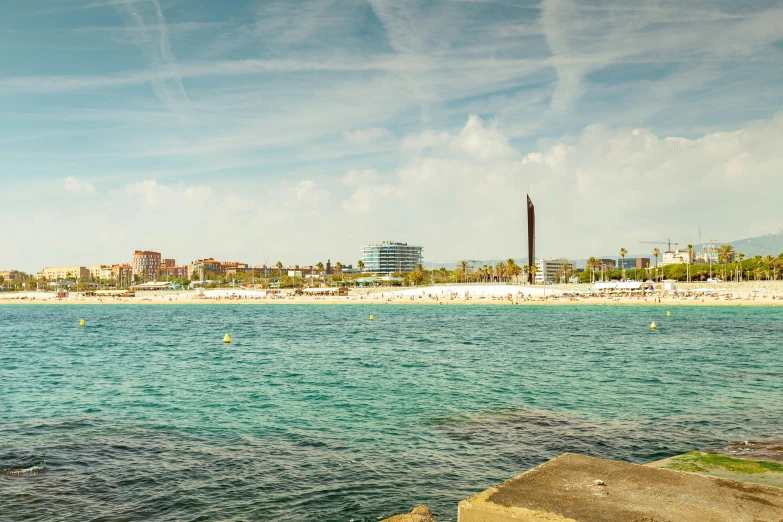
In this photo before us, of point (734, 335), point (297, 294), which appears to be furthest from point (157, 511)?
point (297, 294)

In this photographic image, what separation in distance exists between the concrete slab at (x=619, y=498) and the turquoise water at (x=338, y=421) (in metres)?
4.57

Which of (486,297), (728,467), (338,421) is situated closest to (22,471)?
(338,421)

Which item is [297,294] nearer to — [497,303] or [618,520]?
[497,303]

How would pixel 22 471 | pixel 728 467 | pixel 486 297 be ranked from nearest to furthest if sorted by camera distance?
pixel 728 467 < pixel 22 471 < pixel 486 297

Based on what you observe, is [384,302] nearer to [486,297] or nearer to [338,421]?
[486,297]

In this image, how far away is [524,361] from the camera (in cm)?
3425

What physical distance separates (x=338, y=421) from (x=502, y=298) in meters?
119

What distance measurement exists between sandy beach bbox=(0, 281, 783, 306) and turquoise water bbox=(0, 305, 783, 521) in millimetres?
79695

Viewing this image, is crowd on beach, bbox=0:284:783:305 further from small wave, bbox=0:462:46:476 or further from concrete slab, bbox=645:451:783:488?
small wave, bbox=0:462:46:476

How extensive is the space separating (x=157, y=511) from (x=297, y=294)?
158 meters

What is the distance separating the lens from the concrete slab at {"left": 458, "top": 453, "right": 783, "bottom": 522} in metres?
6.06

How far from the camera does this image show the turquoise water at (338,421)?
12.2 metres

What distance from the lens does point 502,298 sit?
440ft

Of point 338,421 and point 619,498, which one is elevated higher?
point 619,498
